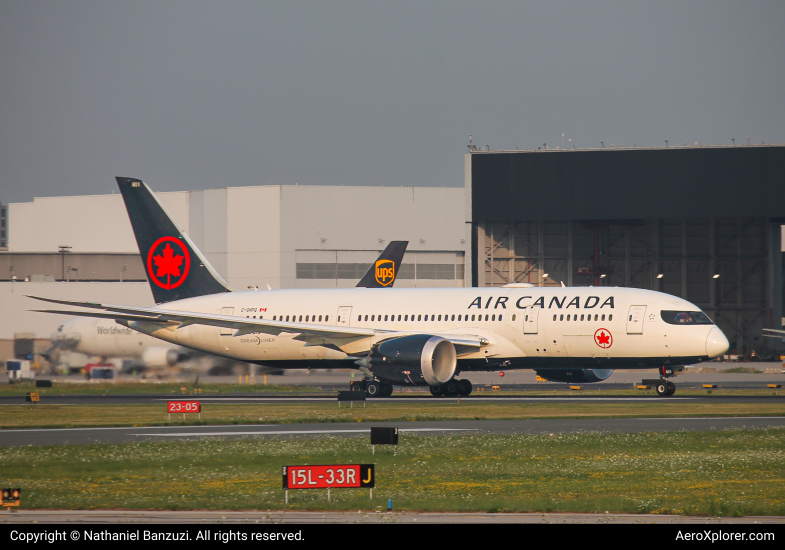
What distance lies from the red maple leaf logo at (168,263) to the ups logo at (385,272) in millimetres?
14810

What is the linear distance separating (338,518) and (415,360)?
27.0 meters

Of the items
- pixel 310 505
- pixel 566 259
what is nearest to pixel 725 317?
pixel 566 259

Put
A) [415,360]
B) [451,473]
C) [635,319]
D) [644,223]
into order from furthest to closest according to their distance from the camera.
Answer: [644,223], [415,360], [635,319], [451,473]

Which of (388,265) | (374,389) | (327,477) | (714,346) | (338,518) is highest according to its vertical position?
(388,265)

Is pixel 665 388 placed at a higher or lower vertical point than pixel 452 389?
higher

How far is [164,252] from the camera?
172 ft

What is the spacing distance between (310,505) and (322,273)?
8070 centimetres

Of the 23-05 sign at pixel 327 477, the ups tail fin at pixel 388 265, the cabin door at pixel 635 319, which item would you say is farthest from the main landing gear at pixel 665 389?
the 23-05 sign at pixel 327 477

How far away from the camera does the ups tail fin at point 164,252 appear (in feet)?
171

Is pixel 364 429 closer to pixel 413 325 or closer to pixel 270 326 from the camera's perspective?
pixel 413 325

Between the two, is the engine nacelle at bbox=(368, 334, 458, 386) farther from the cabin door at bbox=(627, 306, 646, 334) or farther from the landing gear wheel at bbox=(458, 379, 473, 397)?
the cabin door at bbox=(627, 306, 646, 334)

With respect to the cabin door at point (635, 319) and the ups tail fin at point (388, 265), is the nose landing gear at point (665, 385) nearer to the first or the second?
the cabin door at point (635, 319)

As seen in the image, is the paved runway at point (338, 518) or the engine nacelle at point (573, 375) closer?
the paved runway at point (338, 518)

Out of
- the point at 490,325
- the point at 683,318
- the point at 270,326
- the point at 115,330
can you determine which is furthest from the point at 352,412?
the point at 115,330
